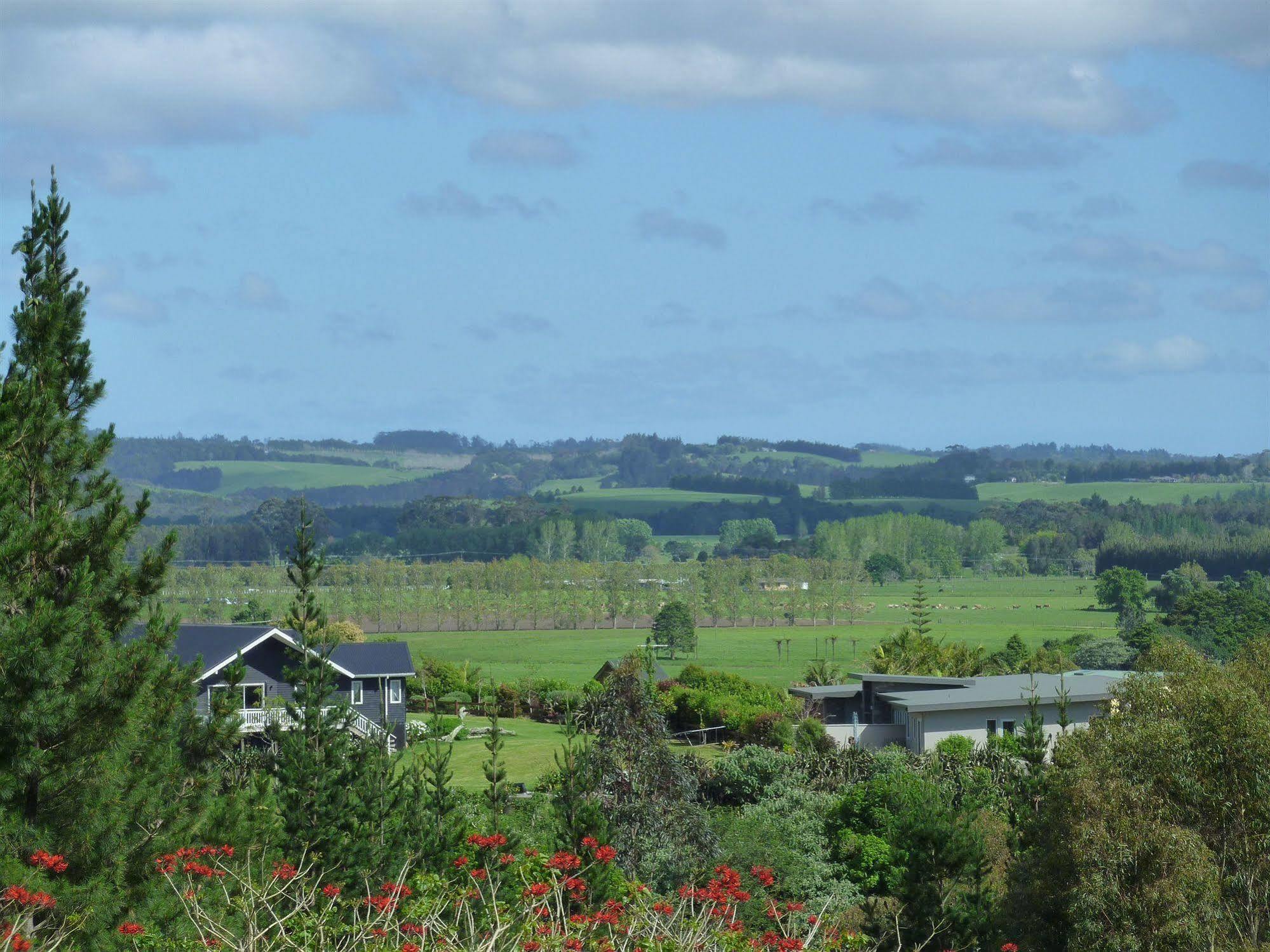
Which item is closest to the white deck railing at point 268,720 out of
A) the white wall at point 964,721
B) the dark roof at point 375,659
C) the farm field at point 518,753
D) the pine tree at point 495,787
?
the farm field at point 518,753

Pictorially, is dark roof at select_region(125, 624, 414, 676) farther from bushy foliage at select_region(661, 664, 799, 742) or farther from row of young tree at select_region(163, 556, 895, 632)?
row of young tree at select_region(163, 556, 895, 632)

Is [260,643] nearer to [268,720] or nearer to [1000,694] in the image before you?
[268,720]

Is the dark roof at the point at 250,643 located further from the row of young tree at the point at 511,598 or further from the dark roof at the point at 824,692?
the row of young tree at the point at 511,598

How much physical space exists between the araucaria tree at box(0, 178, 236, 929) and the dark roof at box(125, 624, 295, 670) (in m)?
28.7

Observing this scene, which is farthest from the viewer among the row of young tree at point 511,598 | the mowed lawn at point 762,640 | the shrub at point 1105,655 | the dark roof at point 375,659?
the row of young tree at point 511,598

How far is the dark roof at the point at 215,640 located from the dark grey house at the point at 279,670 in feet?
0.07

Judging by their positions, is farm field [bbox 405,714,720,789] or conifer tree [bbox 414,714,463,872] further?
farm field [bbox 405,714,720,789]

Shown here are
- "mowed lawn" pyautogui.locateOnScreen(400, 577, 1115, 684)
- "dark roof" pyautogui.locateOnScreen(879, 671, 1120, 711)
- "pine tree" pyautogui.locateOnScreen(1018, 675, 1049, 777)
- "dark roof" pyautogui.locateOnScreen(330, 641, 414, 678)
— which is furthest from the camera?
"mowed lawn" pyautogui.locateOnScreen(400, 577, 1115, 684)

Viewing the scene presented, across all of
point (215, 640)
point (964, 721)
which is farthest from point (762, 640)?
→ point (215, 640)

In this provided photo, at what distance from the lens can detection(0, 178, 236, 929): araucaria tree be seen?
16.3 metres

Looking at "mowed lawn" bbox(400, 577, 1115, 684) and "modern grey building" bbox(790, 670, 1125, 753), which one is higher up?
"modern grey building" bbox(790, 670, 1125, 753)

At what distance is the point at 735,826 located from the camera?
3450 cm

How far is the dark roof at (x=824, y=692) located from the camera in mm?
53281

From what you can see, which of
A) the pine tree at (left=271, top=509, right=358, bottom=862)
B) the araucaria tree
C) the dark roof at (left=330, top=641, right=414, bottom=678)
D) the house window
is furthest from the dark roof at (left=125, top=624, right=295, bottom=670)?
the araucaria tree
